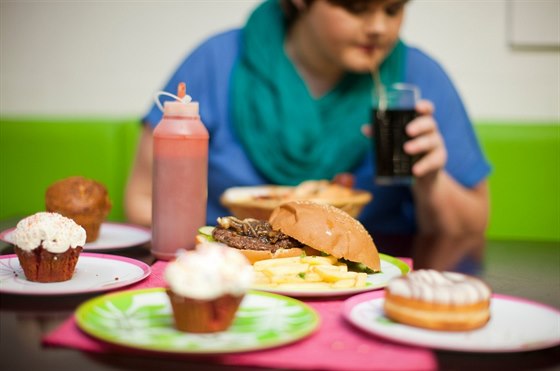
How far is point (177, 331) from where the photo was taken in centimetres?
77

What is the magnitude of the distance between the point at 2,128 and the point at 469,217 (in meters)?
1.75

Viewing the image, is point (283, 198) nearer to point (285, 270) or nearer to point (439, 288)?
point (285, 270)

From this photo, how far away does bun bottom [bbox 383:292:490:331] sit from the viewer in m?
0.79

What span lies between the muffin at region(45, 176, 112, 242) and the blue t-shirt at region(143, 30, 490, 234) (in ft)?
2.41

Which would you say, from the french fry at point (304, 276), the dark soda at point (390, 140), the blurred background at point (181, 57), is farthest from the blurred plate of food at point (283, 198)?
the blurred background at point (181, 57)

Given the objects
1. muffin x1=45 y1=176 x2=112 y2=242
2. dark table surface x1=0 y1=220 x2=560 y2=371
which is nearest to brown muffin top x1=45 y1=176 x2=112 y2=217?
muffin x1=45 y1=176 x2=112 y2=242

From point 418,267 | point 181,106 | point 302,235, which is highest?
point 181,106

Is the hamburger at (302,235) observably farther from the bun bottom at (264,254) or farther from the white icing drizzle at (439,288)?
the white icing drizzle at (439,288)

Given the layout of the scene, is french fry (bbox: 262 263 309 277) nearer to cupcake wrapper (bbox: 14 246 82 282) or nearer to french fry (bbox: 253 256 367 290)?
french fry (bbox: 253 256 367 290)

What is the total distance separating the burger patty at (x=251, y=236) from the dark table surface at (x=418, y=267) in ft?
0.55

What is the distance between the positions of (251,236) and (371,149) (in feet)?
4.13

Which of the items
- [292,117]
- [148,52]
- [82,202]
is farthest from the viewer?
[148,52]

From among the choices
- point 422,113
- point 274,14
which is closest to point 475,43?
point 274,14

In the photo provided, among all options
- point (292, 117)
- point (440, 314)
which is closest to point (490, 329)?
point (440, 314)
